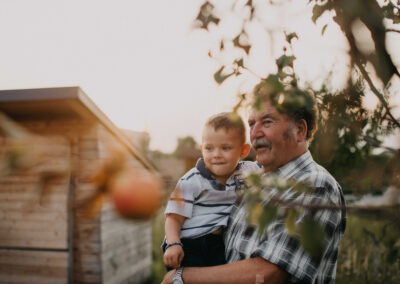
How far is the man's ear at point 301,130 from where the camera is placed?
6.26 ft

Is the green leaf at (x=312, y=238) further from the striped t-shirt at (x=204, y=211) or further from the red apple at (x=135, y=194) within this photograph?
the striped t-shirt at (x=204, y=211)

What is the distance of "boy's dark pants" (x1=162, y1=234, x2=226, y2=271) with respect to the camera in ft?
6.16

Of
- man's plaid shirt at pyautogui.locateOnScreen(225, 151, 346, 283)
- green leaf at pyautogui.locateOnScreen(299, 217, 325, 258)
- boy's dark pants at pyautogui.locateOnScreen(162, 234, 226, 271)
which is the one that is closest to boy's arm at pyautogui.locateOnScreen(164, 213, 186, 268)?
boy's dark pants at pyautogui.locateOnScreen(162, 234, 226, 271)

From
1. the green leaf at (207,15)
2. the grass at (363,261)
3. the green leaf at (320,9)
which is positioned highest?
the green leaf at (207,15)

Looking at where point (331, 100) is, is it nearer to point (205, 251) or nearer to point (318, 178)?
point (318, 178)

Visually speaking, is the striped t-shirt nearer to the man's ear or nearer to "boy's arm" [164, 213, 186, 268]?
"boy's arm" [164, 213, 186, 268]

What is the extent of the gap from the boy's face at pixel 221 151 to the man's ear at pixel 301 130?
490 mm

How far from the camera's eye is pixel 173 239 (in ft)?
5.87

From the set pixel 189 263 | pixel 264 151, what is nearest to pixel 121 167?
pixel 264 151

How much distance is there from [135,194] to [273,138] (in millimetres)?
1527

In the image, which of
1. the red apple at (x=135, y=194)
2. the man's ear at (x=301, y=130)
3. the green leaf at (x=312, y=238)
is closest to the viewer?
the red apple at (x=135, y=194)

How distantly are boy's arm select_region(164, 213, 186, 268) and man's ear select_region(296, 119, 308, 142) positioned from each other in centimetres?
82

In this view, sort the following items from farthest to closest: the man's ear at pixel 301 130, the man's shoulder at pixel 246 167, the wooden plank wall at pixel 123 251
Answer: the wooden plank wall at pixel 123 251 → the man's ear at pixel 301 130 → the man's shoulder at pixel 246 167

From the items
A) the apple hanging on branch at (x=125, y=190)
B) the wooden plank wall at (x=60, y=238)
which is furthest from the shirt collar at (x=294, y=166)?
the wooden plank wall at (x=60, y=238)
